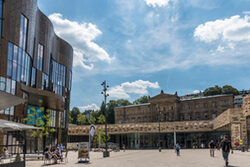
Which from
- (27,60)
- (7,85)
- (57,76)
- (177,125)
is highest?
(57,76)

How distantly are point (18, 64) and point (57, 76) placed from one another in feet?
62.3

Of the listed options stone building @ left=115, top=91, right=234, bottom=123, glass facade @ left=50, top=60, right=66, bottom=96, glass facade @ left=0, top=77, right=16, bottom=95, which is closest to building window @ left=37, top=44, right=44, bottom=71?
glass facade @ left=50, top=60, right=66, bottom=96

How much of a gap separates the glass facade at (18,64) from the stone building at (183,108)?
52.3 m

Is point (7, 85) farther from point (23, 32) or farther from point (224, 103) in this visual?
point (224, 103)

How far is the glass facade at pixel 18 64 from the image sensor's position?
3053 centimetres

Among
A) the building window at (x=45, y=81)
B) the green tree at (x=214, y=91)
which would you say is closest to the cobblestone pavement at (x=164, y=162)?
the building window at (x=45, y=81)

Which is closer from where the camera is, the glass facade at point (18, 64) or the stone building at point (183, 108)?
the glass facade at point (18, 64)

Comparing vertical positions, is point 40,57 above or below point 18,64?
above

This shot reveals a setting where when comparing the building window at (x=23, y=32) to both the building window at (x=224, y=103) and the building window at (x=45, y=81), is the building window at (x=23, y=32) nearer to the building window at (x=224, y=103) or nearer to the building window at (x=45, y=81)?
the building window at (x=45, y=81)

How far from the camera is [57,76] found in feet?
168

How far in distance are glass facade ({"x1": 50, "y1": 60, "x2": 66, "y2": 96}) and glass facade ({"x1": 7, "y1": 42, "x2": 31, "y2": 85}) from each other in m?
12.9

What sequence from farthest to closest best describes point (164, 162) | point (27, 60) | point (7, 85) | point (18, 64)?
point (27, 60), point (18, 64), point (7, 85), point (164, 162)

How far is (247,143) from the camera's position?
3128cm

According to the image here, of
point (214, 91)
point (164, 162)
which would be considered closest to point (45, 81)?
point (164, 162)
